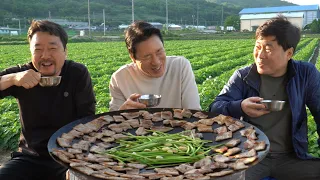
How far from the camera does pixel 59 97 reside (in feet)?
11.5

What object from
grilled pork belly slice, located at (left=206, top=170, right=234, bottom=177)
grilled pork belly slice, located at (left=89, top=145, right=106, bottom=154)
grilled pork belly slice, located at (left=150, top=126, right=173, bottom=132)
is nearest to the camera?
grilled pork belly slice, located at (left=206, top=170, right=234, bottom=177)

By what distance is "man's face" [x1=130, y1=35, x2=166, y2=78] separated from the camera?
338 centimetres

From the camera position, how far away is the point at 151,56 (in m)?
3.42

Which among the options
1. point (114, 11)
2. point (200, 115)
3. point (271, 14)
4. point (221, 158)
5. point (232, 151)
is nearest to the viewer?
point (221, 158)

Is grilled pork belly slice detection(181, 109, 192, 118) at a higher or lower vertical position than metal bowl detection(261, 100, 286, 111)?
lower

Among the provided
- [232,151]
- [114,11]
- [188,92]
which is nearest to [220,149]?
[232,151]

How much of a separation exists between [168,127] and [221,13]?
130366 millimetres

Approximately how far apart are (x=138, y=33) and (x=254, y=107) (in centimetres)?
125

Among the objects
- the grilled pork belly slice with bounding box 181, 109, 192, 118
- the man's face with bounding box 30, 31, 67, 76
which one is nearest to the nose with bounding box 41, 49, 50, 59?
the man's face with bounding box 30, 31, 67, 76

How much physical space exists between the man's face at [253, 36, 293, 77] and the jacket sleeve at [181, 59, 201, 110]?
0.72m

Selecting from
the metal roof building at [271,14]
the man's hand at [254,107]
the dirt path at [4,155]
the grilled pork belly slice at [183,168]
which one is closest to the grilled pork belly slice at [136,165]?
the grilled pork belly slice at [183,168]

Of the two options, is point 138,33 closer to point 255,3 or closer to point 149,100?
point 149,100

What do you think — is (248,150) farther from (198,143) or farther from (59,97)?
(59,97)

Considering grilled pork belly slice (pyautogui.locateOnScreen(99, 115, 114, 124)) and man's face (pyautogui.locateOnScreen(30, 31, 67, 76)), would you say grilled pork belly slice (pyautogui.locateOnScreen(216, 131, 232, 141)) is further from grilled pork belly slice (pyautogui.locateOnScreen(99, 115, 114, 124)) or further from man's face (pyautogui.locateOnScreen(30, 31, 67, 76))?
man's face (pyautogui.locateOnScreen(30, 31, 67, 76))
